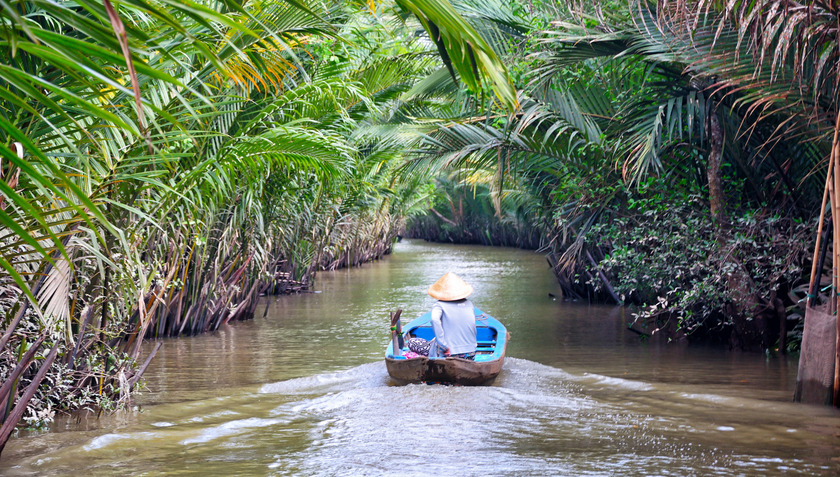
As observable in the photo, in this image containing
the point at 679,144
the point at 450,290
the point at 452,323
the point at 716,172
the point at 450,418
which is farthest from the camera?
the point at 679,144

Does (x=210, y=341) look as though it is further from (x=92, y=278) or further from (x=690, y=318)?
(x=690, y=318)

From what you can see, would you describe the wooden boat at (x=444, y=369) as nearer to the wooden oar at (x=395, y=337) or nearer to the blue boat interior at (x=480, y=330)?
the wooden oar at (x=395, y=337)

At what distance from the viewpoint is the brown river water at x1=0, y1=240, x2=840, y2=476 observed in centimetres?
505

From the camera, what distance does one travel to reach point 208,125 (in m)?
7.48

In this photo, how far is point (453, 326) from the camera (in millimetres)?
7719

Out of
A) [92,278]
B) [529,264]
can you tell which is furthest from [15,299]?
[529,264]

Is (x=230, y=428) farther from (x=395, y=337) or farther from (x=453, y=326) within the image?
(x=453, y=326)

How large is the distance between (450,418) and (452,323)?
1.61 metres

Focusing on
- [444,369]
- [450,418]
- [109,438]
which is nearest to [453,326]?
[444,369]

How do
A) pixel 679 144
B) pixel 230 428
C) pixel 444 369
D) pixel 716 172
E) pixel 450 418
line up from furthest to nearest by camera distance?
pixel 679 144 → pixel 716 172 → pixel 444 369 → pixel 450 418 → pixel 230 428

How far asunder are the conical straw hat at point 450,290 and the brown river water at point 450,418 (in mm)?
1014

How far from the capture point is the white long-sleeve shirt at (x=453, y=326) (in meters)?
7.65

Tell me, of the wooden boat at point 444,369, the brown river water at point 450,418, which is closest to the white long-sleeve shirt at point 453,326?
the wooden boat at point 444,369

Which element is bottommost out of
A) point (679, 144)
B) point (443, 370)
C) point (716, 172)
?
point (443, 370)
